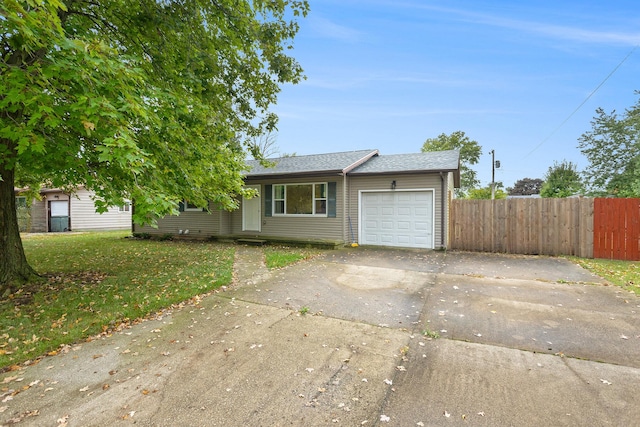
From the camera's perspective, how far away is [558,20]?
10.0 metres

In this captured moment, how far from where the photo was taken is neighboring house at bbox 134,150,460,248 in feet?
34.4

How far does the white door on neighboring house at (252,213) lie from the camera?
12930 mm

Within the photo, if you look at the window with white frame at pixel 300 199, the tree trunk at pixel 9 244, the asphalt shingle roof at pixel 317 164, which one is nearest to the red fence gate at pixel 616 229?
the asphalt shingle roof at pixel 317 164

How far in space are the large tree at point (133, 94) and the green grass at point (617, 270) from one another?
794 centimetres

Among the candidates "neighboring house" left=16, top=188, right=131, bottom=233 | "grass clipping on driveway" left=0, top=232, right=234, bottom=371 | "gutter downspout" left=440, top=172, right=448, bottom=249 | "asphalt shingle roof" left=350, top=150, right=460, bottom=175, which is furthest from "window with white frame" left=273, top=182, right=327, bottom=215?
"neighboring house" left=16, top=188, right=131, bottom=233

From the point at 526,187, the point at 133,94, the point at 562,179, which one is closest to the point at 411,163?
the point at 133,94

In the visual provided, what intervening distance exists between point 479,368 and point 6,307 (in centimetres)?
642

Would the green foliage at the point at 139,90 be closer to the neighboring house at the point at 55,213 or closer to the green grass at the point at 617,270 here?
the green grass at the point at 617,270

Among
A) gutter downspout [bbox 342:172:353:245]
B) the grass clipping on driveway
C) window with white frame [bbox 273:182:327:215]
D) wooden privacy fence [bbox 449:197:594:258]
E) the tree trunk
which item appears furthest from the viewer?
window with white frame [bbox 273:182:327:215]

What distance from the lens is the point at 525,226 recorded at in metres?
9.81

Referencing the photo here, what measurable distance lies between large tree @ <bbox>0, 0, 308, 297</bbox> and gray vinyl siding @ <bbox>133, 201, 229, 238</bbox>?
5327mm

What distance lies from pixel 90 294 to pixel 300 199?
789cm

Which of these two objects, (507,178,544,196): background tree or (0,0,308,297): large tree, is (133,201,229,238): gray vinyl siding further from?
(507,178,544,196): background tree

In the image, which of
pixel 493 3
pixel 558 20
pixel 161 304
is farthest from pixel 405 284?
pixel 558 20
